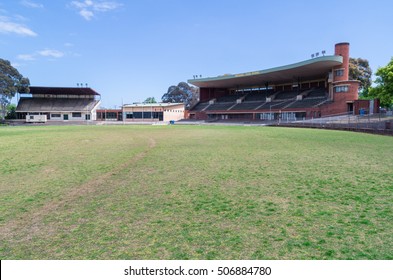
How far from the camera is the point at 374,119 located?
3350 centimetres

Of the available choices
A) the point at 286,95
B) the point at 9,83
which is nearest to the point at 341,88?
the point at 286,95

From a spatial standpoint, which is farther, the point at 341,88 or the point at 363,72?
the point at 363,72

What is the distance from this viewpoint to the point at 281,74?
200 ft

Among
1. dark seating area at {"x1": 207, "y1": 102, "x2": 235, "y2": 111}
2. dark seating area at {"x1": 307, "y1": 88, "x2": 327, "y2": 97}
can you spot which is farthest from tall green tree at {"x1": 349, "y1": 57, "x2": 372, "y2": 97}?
dark seating area at {"x1": 207, "y1": 102, "x2": 235, "y2": 111}

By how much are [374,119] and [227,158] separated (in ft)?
98.9

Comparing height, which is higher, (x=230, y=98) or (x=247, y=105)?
(x=230, y=98)

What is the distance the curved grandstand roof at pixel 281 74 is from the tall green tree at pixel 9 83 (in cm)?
5294

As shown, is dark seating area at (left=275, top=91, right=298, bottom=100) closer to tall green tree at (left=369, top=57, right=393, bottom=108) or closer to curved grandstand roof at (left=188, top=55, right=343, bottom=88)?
curved grandstand roof at (left=188, top=55, right=343, bottom=88)

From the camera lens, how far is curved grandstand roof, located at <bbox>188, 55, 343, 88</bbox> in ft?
162

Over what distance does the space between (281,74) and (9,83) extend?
256 feet

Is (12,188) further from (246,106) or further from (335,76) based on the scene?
(246,106)

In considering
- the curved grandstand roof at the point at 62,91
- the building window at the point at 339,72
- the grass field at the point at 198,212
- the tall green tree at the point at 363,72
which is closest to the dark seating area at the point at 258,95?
the building window at the point at 339,72

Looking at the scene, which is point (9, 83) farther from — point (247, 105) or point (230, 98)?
point (247, 105)

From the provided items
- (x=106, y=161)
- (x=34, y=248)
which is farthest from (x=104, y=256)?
(x=106, y=161)
